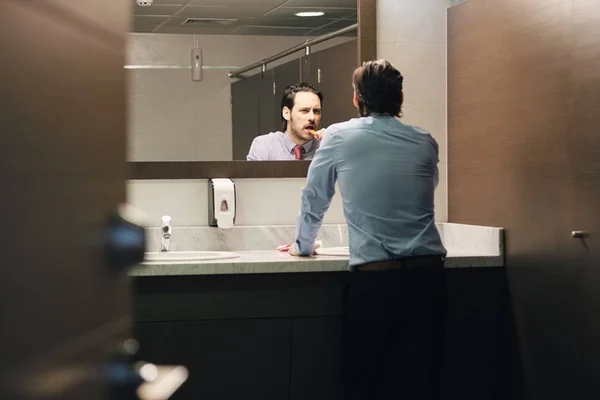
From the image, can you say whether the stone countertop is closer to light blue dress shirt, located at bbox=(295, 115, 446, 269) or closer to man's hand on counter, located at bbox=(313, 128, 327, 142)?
light blue dress shirt, located at bbox=(295, 115, 446, 269)

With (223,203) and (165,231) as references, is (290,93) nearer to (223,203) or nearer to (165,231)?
(223,203)

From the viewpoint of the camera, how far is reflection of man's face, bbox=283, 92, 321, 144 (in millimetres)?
3318

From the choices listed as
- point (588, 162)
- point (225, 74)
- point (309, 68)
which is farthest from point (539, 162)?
point (225, 74)

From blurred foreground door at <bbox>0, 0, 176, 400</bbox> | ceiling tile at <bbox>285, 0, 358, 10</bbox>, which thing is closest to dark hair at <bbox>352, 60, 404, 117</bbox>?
ceiling tile at <bbox>285, 0, 358, 10</bbox>

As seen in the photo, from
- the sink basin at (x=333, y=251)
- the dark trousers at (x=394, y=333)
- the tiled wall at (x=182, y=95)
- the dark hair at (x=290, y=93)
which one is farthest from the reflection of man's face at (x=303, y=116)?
the dark trousers at (x=394, y=333)

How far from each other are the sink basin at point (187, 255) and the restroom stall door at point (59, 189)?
2172mm

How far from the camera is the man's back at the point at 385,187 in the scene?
2514 millimetres

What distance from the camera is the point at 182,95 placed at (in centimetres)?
314

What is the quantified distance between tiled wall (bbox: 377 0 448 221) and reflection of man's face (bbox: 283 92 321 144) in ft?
1.19

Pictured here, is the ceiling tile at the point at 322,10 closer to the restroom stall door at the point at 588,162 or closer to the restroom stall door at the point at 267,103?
the restroom stall door at the point at 267,103

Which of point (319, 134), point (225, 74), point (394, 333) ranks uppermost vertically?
point (225, 74)

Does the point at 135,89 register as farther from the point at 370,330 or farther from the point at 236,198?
the point at 370,330

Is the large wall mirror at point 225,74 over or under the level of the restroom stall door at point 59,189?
over

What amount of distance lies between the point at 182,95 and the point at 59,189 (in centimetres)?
268
